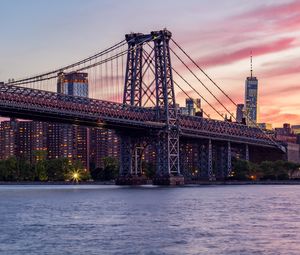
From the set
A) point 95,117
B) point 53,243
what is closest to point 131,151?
point 95,117

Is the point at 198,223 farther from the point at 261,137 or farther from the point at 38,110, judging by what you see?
the point at 261,137

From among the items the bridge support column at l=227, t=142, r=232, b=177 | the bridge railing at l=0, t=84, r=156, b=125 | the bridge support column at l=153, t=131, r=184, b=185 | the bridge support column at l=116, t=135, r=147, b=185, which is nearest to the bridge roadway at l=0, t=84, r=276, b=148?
the bridge railing at l=0, t=84, r=156, b=125

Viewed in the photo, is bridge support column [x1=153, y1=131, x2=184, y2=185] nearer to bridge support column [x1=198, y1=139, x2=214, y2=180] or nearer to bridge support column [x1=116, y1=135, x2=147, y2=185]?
bridge support column [x1=116, y1=135, x2=147, y2=185]

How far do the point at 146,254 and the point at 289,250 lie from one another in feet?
23.9

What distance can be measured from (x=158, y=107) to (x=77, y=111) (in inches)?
726

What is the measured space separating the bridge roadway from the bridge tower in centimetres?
264

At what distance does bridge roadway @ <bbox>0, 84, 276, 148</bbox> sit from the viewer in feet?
377

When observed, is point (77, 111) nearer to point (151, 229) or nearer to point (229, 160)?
point (229, 160)

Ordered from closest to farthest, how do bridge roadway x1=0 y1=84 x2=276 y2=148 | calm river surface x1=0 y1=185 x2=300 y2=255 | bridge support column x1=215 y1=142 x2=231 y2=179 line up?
calm river surface x1=0 y1=185 x2=300 y2=255
bridge roadway x1=0 y1=84 x2=276 y2=148
bridge support column x1=215 y1=142 x2=231 y2=179

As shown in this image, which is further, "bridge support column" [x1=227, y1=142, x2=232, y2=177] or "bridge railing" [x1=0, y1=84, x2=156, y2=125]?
"bridge support column" [x1=227, y1=142, x2=232, y2=177]

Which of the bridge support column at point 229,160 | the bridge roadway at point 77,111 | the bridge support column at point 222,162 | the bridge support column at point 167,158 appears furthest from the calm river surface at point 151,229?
the bridge support column at point 222,162

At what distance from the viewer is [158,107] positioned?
455 ft

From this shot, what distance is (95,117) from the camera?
126438 millimetres

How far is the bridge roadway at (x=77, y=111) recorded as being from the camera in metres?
115
